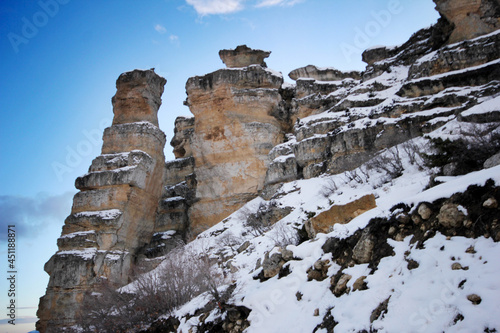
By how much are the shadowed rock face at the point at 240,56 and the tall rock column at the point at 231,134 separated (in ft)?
5.67

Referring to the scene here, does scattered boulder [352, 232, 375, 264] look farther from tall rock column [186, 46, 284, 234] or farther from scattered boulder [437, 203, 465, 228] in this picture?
tall rock column [186, 46, 284, 234]

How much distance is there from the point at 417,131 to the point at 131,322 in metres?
16.9

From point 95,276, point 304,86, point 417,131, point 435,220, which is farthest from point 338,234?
point 304,86

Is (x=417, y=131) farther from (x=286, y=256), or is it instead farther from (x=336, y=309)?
(x=336, y=309)

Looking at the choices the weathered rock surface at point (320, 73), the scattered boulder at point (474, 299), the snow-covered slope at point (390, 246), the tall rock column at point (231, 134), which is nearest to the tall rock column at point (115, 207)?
the tall rock column at point (231, 134)

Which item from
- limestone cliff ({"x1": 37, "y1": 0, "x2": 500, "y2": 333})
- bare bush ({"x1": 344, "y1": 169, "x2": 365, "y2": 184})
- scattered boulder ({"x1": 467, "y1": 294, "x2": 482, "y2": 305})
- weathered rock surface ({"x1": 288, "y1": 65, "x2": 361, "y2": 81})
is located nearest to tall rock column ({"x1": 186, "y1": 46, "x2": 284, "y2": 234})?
limestone cliff ({"x1": 37, "y1": 0, "x2": 500, "y2": 333})

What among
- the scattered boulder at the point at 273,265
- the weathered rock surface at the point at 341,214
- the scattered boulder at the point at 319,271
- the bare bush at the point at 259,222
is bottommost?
the scattered boulder at the point at 319,271

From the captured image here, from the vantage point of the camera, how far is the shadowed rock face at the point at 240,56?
125 ft

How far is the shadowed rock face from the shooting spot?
1499 inches

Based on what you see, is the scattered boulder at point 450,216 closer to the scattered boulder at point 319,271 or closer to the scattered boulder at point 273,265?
the scattered boulder at point 319,271

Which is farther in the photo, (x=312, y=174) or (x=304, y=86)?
(x=304, y=86)

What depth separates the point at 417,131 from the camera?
1925cm

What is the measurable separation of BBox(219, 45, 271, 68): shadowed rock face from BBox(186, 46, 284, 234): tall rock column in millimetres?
1728

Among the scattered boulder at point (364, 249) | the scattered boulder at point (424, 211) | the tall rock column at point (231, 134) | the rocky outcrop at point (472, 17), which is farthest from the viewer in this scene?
the tall rock column at point (231, 134)
